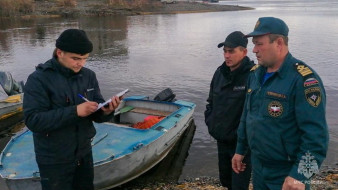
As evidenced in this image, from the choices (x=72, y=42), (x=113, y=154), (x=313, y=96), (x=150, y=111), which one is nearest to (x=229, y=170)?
(x=313, y=96)

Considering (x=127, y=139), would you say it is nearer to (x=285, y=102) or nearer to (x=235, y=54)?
(x=235, y=54)

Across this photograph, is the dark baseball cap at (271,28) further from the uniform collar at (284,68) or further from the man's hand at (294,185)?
the man's hand at (294,185)

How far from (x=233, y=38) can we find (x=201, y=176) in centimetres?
458

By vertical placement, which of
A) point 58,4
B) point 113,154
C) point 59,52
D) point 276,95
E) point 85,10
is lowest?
point 113,154

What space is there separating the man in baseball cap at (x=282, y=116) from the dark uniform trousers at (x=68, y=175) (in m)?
1.79

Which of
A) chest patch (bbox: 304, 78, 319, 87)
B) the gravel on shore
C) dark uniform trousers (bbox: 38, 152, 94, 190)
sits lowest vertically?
the gravel on shore

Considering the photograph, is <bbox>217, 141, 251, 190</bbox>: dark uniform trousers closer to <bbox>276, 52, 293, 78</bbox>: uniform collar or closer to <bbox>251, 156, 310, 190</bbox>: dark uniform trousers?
<bbox>251, 156, 310, 190</bbox>: dark uniform trousers

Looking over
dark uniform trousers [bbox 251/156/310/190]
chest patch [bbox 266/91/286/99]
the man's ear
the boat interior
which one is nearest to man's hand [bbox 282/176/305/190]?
dark uniform trousers [bbox 251/156/310/190]

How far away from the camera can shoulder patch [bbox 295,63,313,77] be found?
249 cm

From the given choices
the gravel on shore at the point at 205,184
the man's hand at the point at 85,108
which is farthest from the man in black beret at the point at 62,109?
the gravel on shore at the point at 205,184

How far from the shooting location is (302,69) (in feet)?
8.34

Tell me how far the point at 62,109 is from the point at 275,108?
1976 mm

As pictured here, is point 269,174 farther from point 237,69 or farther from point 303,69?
point 237,69

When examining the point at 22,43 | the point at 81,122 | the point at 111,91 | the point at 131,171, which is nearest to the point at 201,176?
the point at 131,171
